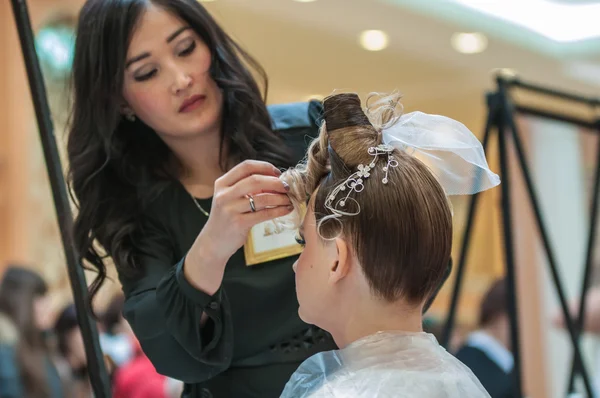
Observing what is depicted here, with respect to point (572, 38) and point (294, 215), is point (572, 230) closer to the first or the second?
point (572, 38)

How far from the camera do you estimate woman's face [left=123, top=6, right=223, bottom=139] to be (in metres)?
1.15

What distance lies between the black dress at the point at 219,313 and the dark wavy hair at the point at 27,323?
6.34 feet

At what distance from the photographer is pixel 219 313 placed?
108 centimetres

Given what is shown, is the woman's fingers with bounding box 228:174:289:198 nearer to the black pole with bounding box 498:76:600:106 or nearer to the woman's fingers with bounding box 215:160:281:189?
the woman's fingers with bounding box 215:160:281:189

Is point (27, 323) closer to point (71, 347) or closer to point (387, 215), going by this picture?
point (71, 347)

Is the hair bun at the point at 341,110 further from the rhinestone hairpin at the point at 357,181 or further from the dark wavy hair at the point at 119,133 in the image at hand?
the dark wavy hair at the point at 119,133

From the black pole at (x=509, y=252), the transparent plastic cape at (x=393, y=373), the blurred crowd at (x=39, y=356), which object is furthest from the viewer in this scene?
the blurred crowd at (x=39, y=356)

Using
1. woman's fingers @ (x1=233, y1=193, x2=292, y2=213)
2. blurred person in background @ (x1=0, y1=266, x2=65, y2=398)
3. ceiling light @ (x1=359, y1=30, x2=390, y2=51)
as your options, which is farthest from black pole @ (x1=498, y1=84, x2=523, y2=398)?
ceiling light @ (x1=359, y1=30, x2=390, y2=51)

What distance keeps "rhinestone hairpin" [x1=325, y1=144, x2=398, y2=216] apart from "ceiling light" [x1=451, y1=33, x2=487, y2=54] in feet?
14.0

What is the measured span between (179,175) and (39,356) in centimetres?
200

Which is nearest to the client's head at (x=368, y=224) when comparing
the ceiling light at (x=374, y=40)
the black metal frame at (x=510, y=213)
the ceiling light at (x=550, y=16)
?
the black metal frame at (x=510, y=213)

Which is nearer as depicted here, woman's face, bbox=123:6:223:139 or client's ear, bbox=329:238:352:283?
client's ear, bbox=329:238:352:283

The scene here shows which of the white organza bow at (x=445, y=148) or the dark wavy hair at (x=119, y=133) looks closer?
the white organza bow at (x=445, y=148)

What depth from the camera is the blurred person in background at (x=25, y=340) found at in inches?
114
